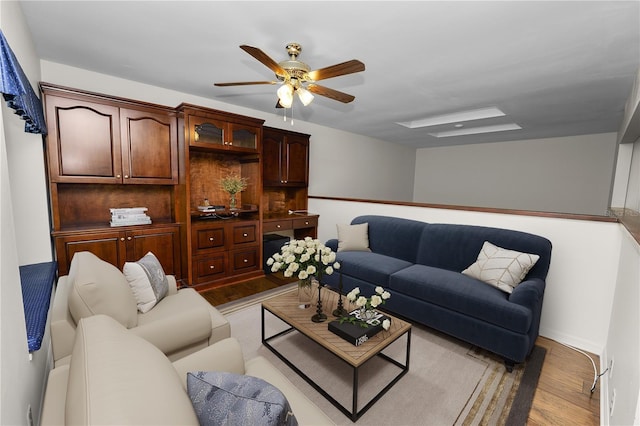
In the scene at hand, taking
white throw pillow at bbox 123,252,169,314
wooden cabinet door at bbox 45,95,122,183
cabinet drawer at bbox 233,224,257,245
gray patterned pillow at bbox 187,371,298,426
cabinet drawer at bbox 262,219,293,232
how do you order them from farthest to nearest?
1. cabinet drawer at bbox 262,219,293,232
2. cabinet drawer at bbox 233,224,257,245
3. wooden cabinet door at bbox 45,95,122,183
4. white throw pillow at bbox 123,252,169,314
5. gray patterned pillow at bbox 187,371,298,426

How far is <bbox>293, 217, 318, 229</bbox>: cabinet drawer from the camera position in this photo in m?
4.25

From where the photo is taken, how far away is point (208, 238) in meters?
3.28

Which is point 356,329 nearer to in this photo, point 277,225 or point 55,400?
point 55,400

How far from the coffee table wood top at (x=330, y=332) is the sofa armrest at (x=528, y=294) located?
2.91ft

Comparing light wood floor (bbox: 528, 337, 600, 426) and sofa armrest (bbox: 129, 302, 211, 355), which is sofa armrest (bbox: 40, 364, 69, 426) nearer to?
sofa armrest (bbox: 129, 302, 211, 355)

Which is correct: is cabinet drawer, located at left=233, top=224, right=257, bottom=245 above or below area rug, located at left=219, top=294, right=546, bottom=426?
above

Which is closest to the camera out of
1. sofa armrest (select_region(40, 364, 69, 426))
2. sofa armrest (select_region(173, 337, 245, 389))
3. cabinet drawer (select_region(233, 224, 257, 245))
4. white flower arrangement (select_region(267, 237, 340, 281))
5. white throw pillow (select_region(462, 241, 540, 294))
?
sofa armrest (select_region(40, 364, 69, 426))

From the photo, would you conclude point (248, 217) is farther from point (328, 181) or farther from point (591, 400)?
point (591, 400)

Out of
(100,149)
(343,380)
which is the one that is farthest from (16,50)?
(343,380)

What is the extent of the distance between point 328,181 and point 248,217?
6.51 ft

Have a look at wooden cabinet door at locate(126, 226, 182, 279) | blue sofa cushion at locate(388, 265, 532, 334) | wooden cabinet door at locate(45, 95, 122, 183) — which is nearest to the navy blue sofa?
blue sofa cushion at locate(388, 265, 532, 334)

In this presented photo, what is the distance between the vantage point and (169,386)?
0.77 meters

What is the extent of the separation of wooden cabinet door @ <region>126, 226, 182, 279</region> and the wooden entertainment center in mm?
10

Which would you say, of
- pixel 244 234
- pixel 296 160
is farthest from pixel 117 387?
pixel 296 160
